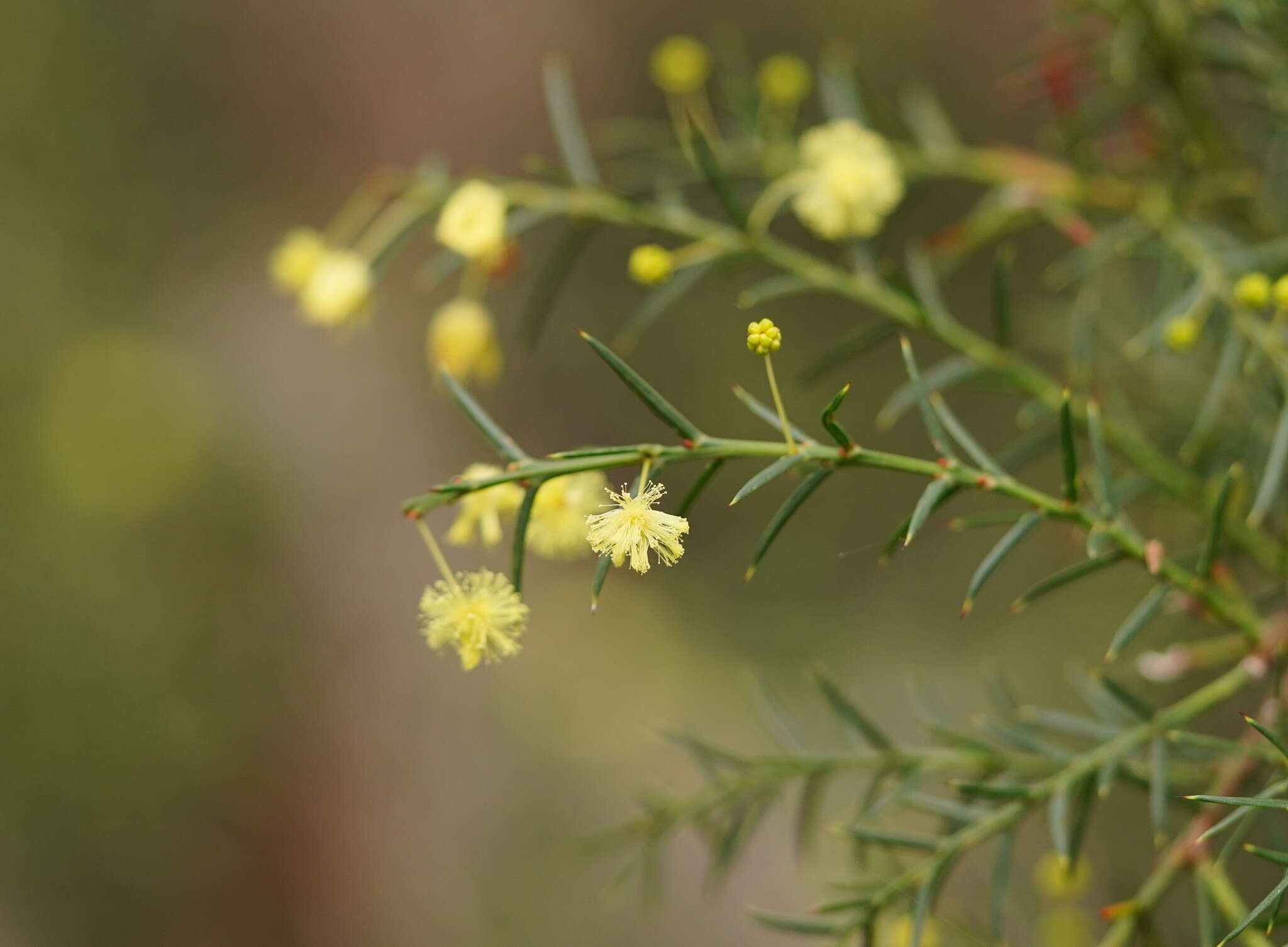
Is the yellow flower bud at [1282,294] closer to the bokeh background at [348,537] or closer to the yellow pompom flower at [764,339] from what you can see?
the yellow pompom flower at [764,339]

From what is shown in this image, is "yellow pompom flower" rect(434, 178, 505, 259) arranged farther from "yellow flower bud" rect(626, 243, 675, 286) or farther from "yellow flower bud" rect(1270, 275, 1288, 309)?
"yellow flower bud" rect(1270, 275, 1288, 309)

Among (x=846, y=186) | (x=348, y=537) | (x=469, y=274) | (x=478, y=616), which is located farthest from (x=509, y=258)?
(x=348, y=537)

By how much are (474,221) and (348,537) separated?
4.95 feet

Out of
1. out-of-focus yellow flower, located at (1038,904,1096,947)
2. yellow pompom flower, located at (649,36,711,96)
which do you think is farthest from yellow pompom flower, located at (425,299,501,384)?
out-of-focus yellow flower, located at (1038,904,1096,947)

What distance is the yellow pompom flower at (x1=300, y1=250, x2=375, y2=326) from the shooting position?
2.06ft

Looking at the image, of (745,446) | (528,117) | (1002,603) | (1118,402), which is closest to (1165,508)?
(1118,402)

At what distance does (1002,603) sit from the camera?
1413 millimetres

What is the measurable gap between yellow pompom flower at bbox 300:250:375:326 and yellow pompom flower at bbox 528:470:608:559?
241 millimetres

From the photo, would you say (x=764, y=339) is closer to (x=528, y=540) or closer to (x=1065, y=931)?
(x=528, y=540)

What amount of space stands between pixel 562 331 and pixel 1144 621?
140 centimetres

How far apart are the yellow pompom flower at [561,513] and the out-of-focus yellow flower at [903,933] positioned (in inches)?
11.3

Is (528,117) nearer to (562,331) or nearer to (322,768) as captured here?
(562,331)

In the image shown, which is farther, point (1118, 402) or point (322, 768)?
point (322, 768)

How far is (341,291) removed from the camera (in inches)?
24.7
